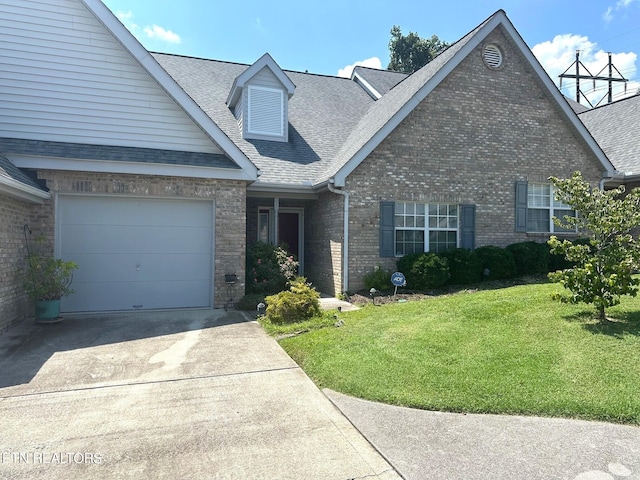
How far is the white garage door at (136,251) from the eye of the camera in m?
9.43

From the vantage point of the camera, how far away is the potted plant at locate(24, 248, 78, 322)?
8.31 meters

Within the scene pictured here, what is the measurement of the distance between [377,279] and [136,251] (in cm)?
593

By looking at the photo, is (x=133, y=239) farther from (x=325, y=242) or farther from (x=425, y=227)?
(x=425, y=227)

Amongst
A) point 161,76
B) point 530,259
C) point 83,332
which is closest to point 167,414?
point 83,332

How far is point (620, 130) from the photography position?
55.4ft

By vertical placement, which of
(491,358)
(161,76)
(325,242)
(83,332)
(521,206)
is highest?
(161,76)

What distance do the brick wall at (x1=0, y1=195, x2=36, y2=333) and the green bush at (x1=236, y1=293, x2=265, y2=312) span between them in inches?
169

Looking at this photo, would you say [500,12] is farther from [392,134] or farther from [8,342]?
[8,342]

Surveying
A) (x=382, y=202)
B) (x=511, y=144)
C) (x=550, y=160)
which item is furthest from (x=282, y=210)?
(x=550, y=160)

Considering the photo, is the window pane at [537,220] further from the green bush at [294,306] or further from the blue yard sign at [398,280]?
the green bush at [294,306]

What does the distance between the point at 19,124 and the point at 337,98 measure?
36.9 feet

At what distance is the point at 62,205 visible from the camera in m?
9.29

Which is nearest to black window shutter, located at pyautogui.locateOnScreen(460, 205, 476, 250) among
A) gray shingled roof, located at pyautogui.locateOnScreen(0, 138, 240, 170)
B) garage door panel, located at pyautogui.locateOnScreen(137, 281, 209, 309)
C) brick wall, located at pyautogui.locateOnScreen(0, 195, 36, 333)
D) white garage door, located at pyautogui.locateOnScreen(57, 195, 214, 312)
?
gray shingled roof, located at pyautogui.locateOnScreen(0, 138, 240, 170)

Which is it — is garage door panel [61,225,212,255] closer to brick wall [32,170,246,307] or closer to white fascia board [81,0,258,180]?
brick wall [32,170,246,307]
